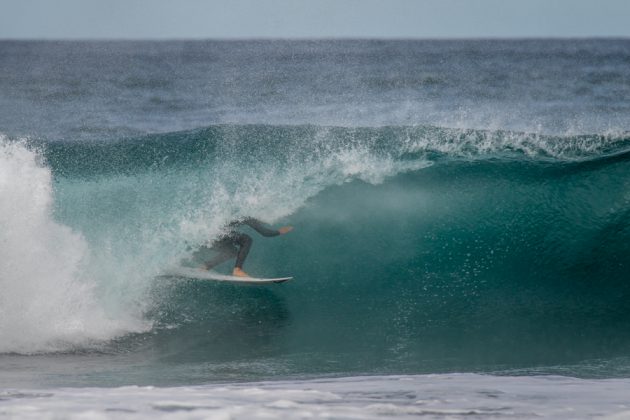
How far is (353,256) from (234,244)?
1.21 meters

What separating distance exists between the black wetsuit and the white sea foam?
2.39 m

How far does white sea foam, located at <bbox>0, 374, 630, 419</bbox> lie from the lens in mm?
3764

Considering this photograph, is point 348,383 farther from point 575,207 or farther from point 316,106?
point 316,106

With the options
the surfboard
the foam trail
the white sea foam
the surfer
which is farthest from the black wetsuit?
the white sea foam

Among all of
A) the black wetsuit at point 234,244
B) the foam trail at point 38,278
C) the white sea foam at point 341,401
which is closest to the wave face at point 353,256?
the foam trail at point 38,278

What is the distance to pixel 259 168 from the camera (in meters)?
9.51

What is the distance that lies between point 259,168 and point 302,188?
1.10 meters

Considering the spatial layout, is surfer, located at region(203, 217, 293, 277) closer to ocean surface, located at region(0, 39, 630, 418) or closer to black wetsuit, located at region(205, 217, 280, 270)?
black wetsuit, located at region(205, 217, 280, 270)

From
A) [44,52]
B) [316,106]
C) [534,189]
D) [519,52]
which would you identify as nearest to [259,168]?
[534,189]

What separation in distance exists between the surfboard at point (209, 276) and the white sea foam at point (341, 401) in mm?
2148

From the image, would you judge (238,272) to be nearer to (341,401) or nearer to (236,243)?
A: (236,243)

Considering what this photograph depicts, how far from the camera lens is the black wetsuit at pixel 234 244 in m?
7.16

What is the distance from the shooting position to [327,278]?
24.6ft

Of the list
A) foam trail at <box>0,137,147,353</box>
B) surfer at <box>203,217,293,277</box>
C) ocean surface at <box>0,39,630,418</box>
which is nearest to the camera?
ocean surface at <box>0,39,630,418</box>
